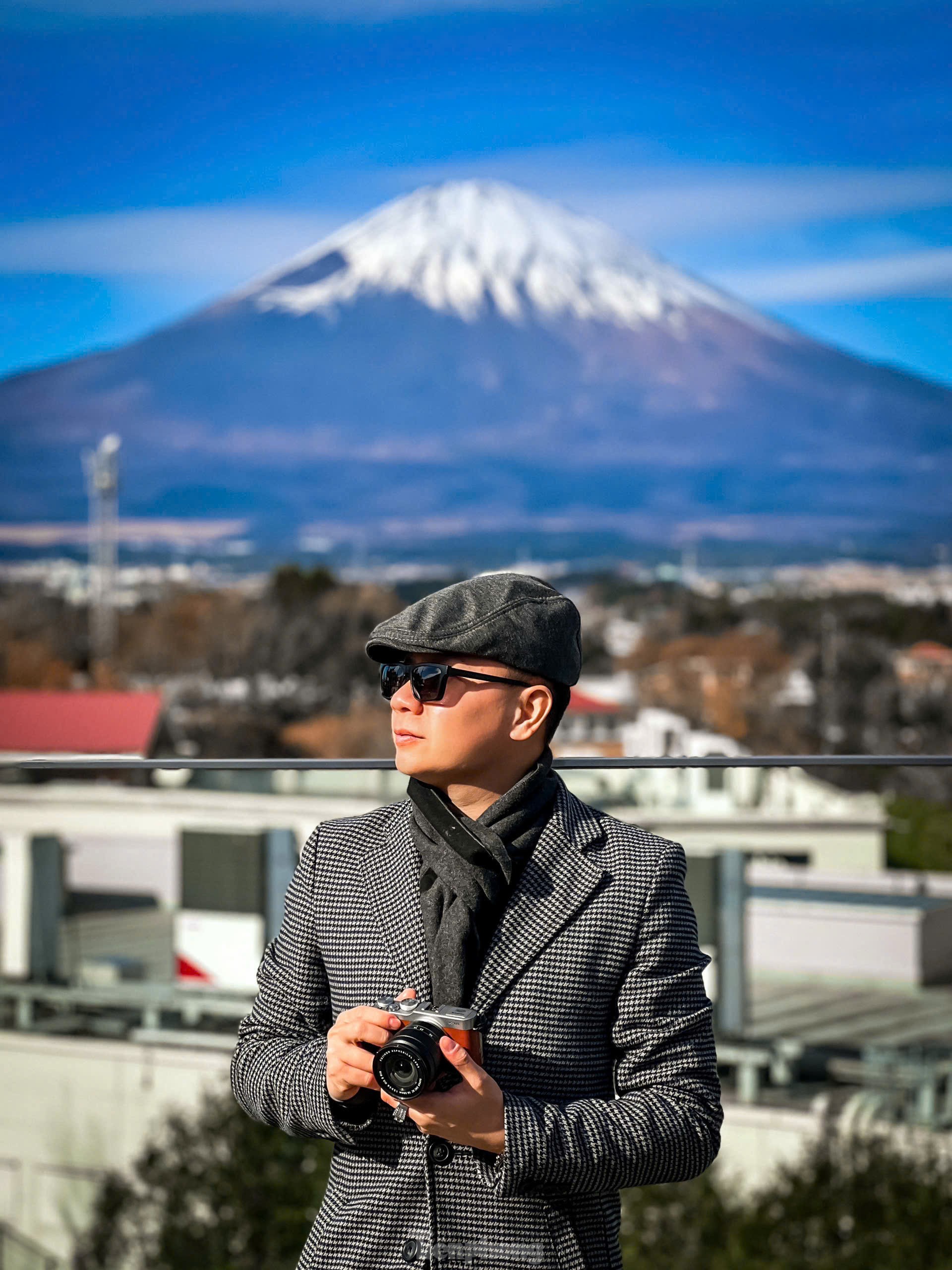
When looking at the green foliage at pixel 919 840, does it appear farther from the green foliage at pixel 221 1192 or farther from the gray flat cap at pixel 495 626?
the gray flat cap at pixel 495 626

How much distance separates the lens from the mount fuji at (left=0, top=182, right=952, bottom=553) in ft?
473

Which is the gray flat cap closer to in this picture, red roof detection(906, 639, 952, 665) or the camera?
the camera

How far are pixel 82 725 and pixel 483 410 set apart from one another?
115 metres

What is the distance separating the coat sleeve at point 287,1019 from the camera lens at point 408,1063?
0.72ft

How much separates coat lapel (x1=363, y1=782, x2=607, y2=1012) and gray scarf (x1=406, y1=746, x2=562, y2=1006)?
0.01 metres

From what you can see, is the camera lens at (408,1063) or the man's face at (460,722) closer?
the camera lens at (408,1063)

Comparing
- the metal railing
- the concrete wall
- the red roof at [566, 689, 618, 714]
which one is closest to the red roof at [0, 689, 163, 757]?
the concrete wall

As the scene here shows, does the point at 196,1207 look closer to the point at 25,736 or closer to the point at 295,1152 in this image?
the point at 295,1152

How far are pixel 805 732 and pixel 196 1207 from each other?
5225 cm

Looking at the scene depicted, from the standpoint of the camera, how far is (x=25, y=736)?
51750mm

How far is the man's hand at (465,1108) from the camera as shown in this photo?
165 cm

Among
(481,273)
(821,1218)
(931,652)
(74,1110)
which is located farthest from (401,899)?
(481,273)

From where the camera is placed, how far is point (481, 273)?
177m

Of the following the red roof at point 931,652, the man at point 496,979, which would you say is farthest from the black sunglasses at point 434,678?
the red roof at point 931,652
